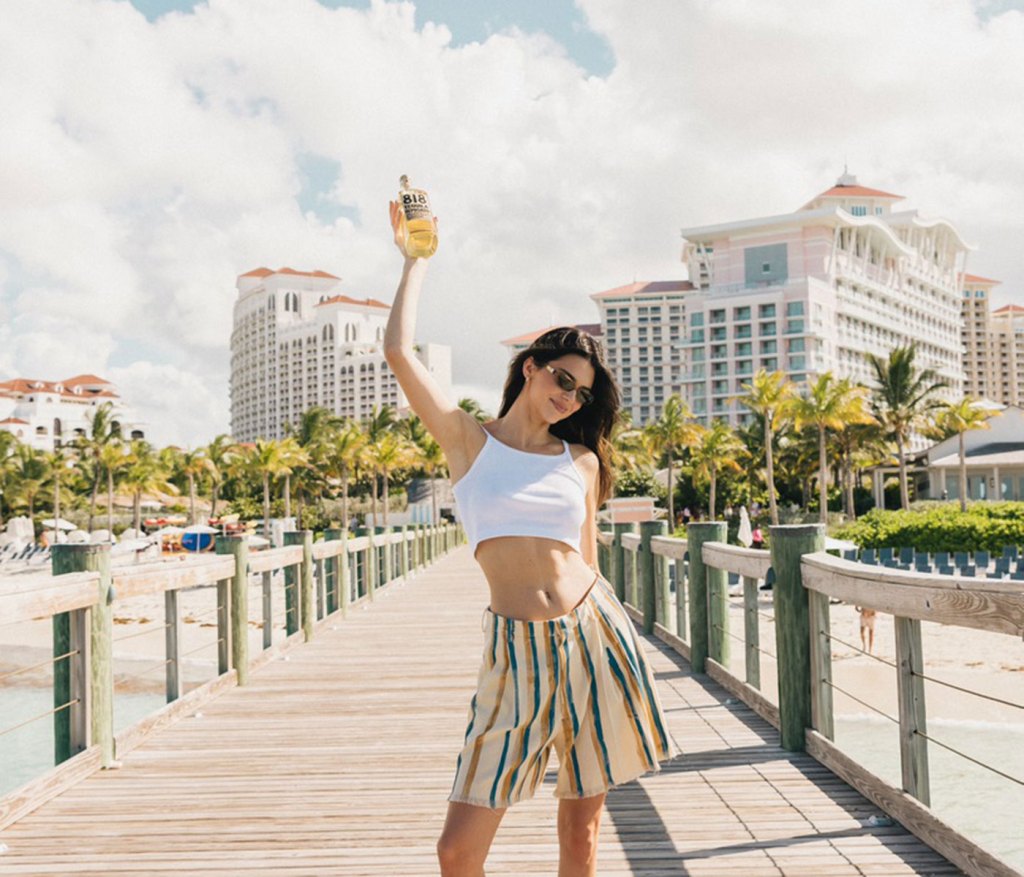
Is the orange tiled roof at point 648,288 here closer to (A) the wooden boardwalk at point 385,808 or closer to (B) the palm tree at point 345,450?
(B) the palm tree at point 345,450

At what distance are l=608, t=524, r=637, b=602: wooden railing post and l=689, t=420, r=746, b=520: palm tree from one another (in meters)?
49.7

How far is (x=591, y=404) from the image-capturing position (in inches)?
99.6

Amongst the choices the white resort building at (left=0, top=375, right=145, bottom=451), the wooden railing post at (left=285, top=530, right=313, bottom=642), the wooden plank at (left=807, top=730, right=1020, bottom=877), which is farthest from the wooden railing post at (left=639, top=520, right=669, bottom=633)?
the white resort building at (left=0, top=375, right=145, bottom=451)

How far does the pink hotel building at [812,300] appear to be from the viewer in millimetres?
101812

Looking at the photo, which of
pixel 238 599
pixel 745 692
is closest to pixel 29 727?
pixel 238 599

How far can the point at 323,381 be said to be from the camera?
181m

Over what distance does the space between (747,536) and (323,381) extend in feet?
528

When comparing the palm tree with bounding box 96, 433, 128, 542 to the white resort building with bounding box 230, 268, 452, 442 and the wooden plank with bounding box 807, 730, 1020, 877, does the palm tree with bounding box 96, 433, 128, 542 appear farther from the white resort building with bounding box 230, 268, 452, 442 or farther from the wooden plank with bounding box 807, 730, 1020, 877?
the white resort building with bounding box 230, 268, 452, 442

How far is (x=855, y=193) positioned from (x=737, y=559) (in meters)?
132

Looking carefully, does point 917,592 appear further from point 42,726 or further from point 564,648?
point 42,726

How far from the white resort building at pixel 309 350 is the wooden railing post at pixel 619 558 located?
520 ft

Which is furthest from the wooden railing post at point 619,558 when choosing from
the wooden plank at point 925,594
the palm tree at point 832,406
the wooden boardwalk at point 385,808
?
the palm tree at point 832,406

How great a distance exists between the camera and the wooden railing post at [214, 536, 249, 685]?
22.5 ft

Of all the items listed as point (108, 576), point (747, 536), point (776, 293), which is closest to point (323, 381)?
point (776, 293)
